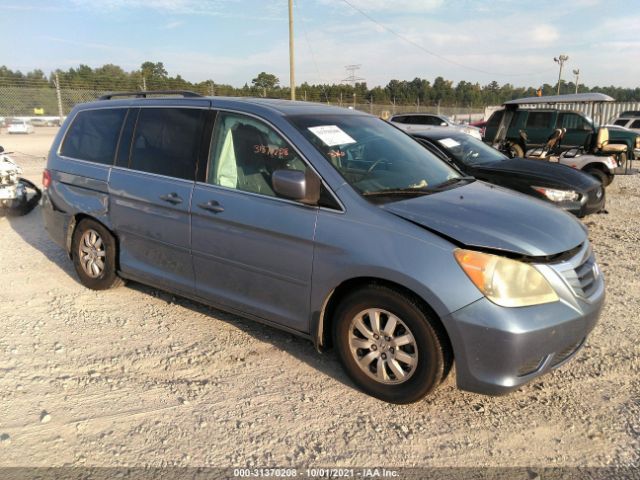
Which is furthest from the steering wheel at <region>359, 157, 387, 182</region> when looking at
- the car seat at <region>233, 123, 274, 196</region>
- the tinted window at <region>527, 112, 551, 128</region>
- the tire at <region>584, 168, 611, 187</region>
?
the tinted window at <region>527, 112, 551, 128</region>

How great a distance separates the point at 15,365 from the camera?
349cm

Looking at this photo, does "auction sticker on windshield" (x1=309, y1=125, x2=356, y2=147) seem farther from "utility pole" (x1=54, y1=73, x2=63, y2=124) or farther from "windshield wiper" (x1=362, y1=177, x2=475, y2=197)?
"utility pole" (x1=54, y1=73, x2=63, y2=124)

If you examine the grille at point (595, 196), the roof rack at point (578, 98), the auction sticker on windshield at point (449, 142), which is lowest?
the grille at point (595, 196)

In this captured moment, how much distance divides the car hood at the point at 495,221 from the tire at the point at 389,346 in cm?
48

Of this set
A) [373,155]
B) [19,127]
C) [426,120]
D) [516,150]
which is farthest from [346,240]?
[19,127]

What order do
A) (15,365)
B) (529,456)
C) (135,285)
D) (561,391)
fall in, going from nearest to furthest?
(529,456)
(561,391)
(15,365)
(135,285)

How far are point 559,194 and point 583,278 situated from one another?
3900 millimetres

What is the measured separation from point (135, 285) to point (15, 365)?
1611mm

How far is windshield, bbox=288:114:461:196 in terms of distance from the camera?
334cm

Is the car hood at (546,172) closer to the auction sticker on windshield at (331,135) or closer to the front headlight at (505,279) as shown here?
the auction sticker on windshield at (331,135)

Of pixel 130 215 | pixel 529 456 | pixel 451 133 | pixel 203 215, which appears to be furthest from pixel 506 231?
pixel 451 133

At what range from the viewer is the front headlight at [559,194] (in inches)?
252

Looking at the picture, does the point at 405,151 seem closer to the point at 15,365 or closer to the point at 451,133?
the point at 15,365

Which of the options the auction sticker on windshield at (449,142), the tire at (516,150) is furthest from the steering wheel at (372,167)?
the tire at (516,150)
